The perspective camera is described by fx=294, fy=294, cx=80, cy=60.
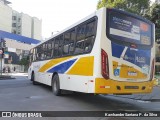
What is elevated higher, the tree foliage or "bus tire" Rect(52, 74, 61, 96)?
the tree foliage

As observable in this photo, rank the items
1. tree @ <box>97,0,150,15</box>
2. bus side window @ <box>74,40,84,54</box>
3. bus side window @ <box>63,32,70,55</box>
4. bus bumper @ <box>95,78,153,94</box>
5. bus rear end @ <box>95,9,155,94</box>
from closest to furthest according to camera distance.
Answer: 1. bus bumper @ <box>95,78,153,94</box>
2. bus rear end @ <box>95,9,155,94</box>
3. bus side window @ <box>74,40,84,54</box>
4. bus side window @ <box>63,32,70,55</box>
5. tree @ <box>97,0,150,15</box>

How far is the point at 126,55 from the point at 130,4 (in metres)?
30.4

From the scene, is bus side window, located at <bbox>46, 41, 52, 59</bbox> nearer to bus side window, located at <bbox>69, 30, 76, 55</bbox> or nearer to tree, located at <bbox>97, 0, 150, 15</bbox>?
bus side window, located at <bbox>69, 30, 76, 55</bbox>

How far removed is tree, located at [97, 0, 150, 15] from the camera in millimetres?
37956

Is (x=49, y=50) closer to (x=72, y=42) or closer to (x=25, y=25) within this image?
(x=72, y=42)

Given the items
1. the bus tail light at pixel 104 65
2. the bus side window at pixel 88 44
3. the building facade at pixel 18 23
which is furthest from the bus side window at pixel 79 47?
the building facade at pixel 18 23

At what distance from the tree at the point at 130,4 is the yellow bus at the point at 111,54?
2697cm

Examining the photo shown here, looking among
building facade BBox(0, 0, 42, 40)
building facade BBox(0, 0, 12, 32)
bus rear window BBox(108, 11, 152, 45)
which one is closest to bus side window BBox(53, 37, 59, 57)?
bus rear window BBox(108, 11, 152, 45)

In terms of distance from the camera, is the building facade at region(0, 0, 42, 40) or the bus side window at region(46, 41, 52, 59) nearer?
the bus side window at region(46, 41, 52, 59)

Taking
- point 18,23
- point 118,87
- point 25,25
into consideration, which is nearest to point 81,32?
point 118,87

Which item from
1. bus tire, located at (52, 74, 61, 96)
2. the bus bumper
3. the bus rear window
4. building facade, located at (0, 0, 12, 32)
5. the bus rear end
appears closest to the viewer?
the bus bumper

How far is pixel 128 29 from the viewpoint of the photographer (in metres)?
10.3

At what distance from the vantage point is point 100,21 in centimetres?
988

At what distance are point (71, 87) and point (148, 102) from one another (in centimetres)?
370
